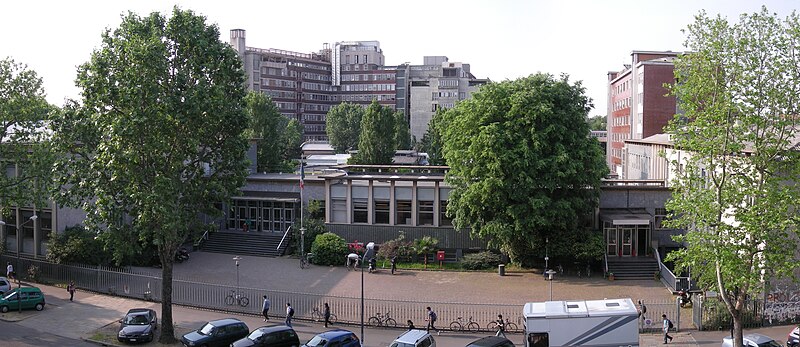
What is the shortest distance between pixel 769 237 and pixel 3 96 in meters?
41.3

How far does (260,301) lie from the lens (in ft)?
117

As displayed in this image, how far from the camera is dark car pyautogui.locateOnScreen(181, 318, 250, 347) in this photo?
28.2 m

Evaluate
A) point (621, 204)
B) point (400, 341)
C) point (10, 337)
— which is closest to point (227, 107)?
point (400, 341)

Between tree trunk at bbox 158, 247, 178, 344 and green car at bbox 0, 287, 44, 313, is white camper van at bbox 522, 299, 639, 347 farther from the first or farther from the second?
green car at bbox 0, 287, 44, 313

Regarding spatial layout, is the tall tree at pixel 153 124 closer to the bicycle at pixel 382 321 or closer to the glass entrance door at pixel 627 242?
the bicycle at pixel 382 321

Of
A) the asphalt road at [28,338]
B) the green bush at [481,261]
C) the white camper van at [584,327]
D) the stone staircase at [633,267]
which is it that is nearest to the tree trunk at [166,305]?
the asphalt road at [28,338]

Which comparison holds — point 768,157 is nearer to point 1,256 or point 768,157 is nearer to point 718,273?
point 718,273

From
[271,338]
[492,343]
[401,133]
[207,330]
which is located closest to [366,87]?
[401,133]

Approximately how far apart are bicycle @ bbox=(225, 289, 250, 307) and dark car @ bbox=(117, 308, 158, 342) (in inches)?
184

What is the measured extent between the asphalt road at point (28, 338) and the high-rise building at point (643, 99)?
51914 millimetres

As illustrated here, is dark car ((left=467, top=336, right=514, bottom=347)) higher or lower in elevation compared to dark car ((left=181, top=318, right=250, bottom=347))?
higher

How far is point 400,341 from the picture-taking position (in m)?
26.7

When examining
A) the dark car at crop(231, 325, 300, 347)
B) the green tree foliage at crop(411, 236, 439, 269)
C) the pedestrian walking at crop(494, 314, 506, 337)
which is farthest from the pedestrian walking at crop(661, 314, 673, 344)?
the green tree foliage at crop(411, 236, 439, 269)

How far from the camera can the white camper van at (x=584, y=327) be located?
26656 mm
